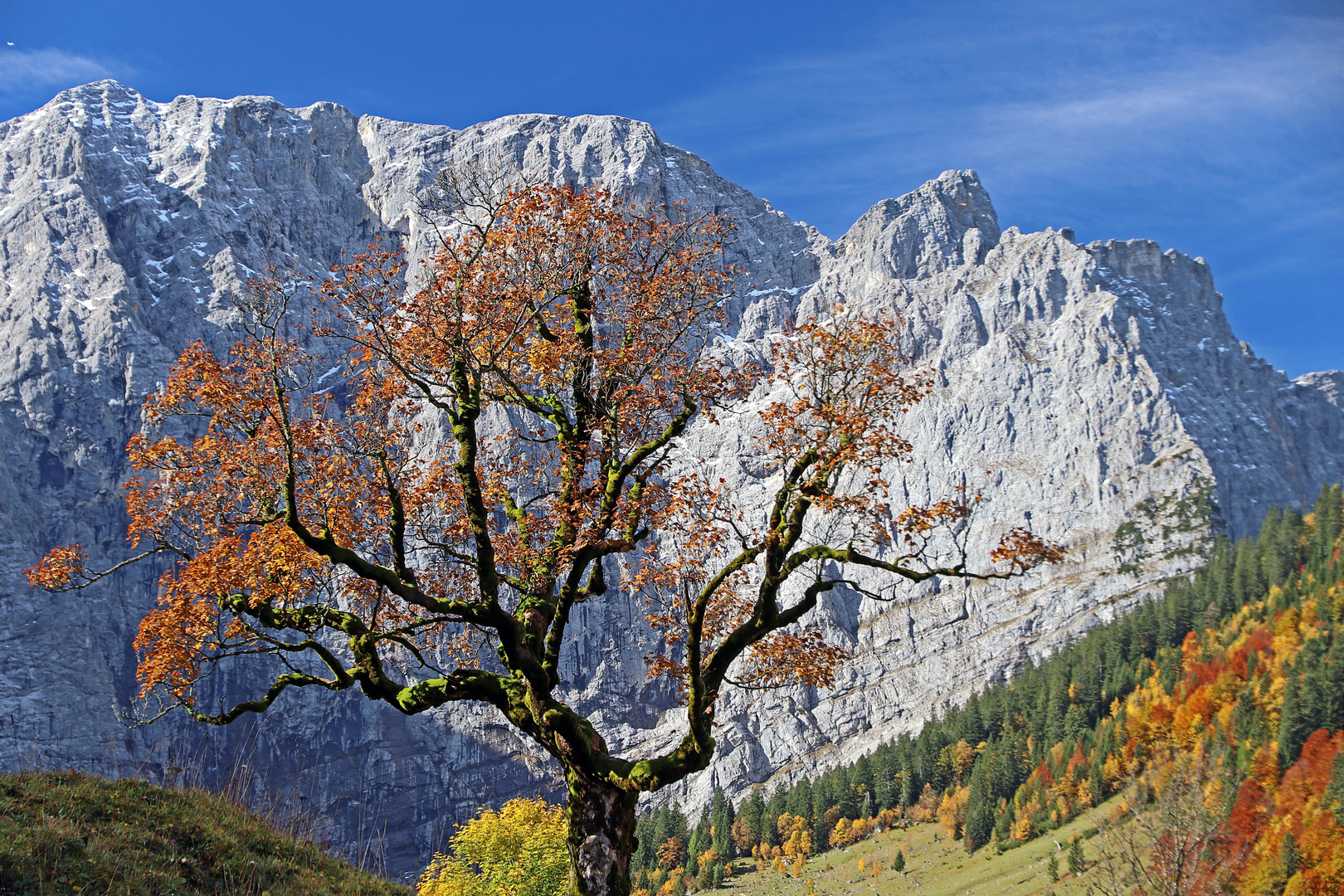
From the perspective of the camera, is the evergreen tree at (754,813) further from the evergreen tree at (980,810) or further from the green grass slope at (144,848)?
the green grass slope at (144,848)

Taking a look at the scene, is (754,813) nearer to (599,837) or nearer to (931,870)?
(931,870)

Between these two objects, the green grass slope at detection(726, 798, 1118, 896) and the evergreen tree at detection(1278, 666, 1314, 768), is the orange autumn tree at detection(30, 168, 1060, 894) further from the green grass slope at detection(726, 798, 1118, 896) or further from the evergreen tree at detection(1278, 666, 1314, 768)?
the evergreen tree at detection(1278, 666, 1314, 768)

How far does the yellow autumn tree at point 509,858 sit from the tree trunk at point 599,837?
38.1 metres

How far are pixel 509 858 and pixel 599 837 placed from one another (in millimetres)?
44502

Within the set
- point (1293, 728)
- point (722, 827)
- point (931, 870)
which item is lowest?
point (931, 870)

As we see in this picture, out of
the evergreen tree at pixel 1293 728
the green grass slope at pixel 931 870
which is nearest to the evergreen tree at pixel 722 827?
the green grass slope at pixel 931 870

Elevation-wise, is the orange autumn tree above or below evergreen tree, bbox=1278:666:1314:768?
above

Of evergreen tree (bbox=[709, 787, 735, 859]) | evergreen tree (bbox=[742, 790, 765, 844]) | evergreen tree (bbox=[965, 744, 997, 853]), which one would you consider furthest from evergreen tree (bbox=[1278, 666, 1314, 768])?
evergreen tree (bbox=[709, 787, 735, 859])

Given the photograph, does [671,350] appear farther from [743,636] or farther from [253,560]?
[253,560]

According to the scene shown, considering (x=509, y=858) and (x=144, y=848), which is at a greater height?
(x=144, y=848)

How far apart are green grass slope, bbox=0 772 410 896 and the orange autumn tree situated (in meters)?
2.74

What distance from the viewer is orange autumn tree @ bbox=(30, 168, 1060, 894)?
15.5 metres

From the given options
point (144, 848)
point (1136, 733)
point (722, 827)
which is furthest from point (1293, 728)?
point (144, 848)

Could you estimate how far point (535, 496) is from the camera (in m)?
17.6
